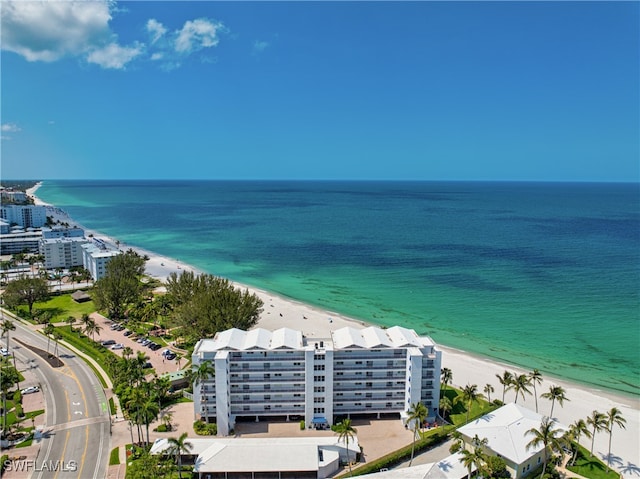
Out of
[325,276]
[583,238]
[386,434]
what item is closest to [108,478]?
[386,434]

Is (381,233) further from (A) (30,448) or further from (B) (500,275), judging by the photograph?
(A) (30,448)

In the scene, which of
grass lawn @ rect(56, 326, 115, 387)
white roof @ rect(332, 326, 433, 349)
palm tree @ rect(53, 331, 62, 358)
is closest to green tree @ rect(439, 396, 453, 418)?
white roof @ rect(332, 326, 433, 349)

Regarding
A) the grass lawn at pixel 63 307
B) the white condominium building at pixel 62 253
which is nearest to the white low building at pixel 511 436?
the grass lawn at pixel 63 307

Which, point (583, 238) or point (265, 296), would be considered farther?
point (583, 238)

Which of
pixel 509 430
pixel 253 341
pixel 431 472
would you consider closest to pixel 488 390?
pixel 509 430

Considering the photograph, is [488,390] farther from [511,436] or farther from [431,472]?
[431,472]

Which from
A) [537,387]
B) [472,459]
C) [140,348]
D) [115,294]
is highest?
[115,294]
